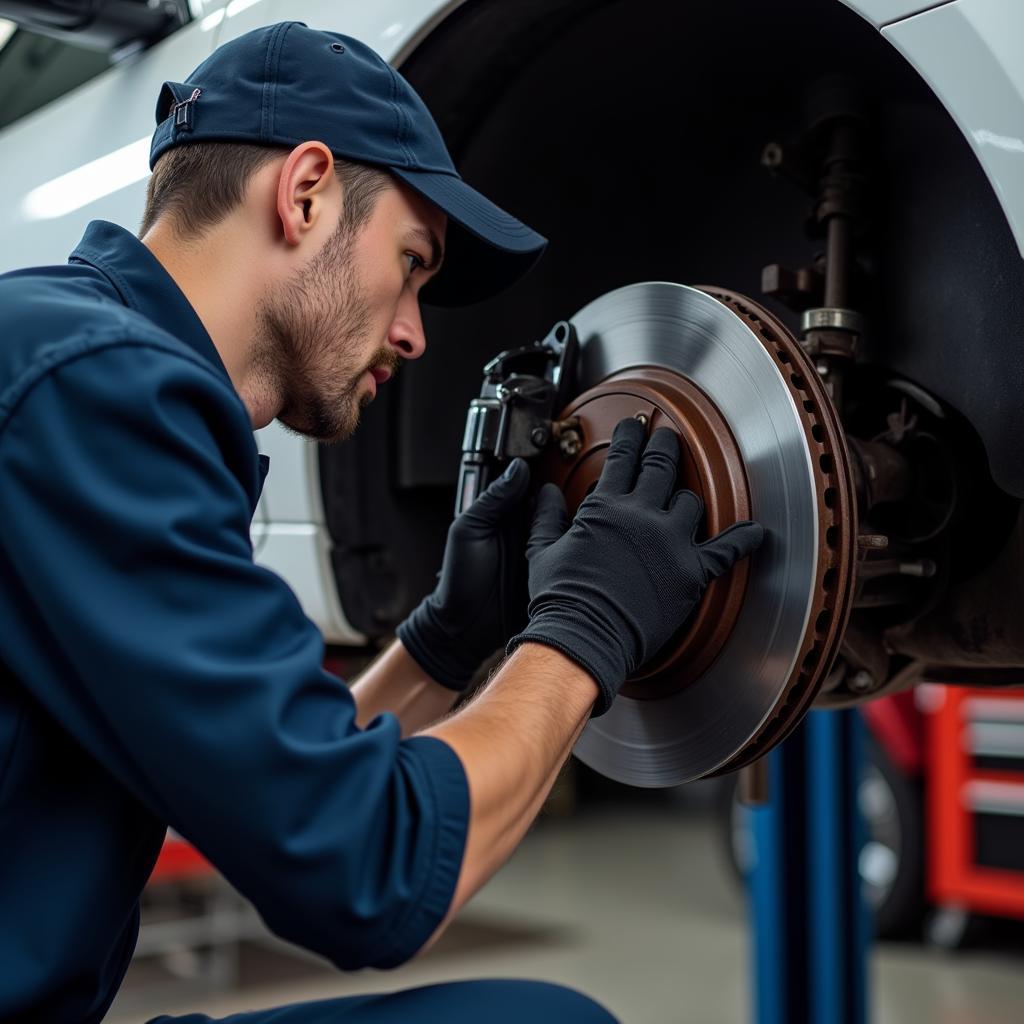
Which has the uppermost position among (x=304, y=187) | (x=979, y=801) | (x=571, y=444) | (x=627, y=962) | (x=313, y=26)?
(x=313, y=26)

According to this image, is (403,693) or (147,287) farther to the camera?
(403,693)

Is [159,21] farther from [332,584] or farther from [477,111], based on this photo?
[332,584]

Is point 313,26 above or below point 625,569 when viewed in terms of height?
Result: above

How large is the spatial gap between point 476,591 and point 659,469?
0.21m

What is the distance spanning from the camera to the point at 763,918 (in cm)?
179

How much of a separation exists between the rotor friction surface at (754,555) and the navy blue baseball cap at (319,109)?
139 millimetres

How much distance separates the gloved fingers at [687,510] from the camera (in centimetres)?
74

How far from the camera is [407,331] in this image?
31.3 inches

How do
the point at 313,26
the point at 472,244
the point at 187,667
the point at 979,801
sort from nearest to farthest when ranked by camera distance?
the point at 187,667 < the point at 472,244 < the point at 313,26 < the point at 979,801

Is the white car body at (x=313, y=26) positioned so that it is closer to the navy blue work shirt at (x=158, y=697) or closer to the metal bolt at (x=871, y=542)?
the metal bolt at (x=871, y=542)

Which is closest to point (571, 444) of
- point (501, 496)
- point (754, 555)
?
point (501, 496)

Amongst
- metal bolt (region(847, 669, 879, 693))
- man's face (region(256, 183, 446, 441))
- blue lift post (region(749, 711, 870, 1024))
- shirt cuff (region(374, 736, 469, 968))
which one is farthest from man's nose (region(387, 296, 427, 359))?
blue lift post (region(749, 711, 870, 1024))

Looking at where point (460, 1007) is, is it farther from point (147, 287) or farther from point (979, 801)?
Result: point (979, 801)

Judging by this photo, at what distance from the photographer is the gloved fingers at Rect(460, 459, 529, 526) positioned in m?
0.86
